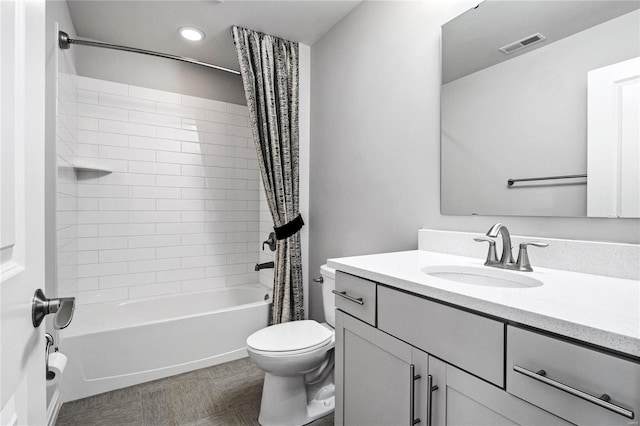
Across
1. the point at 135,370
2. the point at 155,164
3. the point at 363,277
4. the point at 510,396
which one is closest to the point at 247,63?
the point at 155,164

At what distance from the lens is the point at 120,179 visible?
→ 2.59 meters

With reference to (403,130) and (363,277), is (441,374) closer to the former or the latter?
(363,277)

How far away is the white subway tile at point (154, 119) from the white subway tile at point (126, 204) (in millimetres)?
662

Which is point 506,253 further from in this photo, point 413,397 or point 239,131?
point 239,131

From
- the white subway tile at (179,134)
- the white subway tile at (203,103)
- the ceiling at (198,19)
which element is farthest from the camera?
the white subway tile at (203,103)

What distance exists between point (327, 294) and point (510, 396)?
50.3 inches

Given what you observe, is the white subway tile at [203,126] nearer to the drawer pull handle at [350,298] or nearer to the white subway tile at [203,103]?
the white subway tile at [203,103]

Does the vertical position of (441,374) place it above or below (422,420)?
above

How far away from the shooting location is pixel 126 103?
8.55 feet

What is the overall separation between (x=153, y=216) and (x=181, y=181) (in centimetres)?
38

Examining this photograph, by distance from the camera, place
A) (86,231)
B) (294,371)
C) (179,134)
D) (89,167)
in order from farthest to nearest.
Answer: (179,134)
(86,231)
(89,167)
(294,371)

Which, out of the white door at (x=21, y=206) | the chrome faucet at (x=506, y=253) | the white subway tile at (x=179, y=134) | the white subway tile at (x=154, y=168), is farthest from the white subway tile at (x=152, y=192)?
the chrome faucet at (x=506, y=253)

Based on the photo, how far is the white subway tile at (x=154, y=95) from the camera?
2.64 meters

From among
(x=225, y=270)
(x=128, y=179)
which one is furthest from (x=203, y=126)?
(x=225, y=270)
